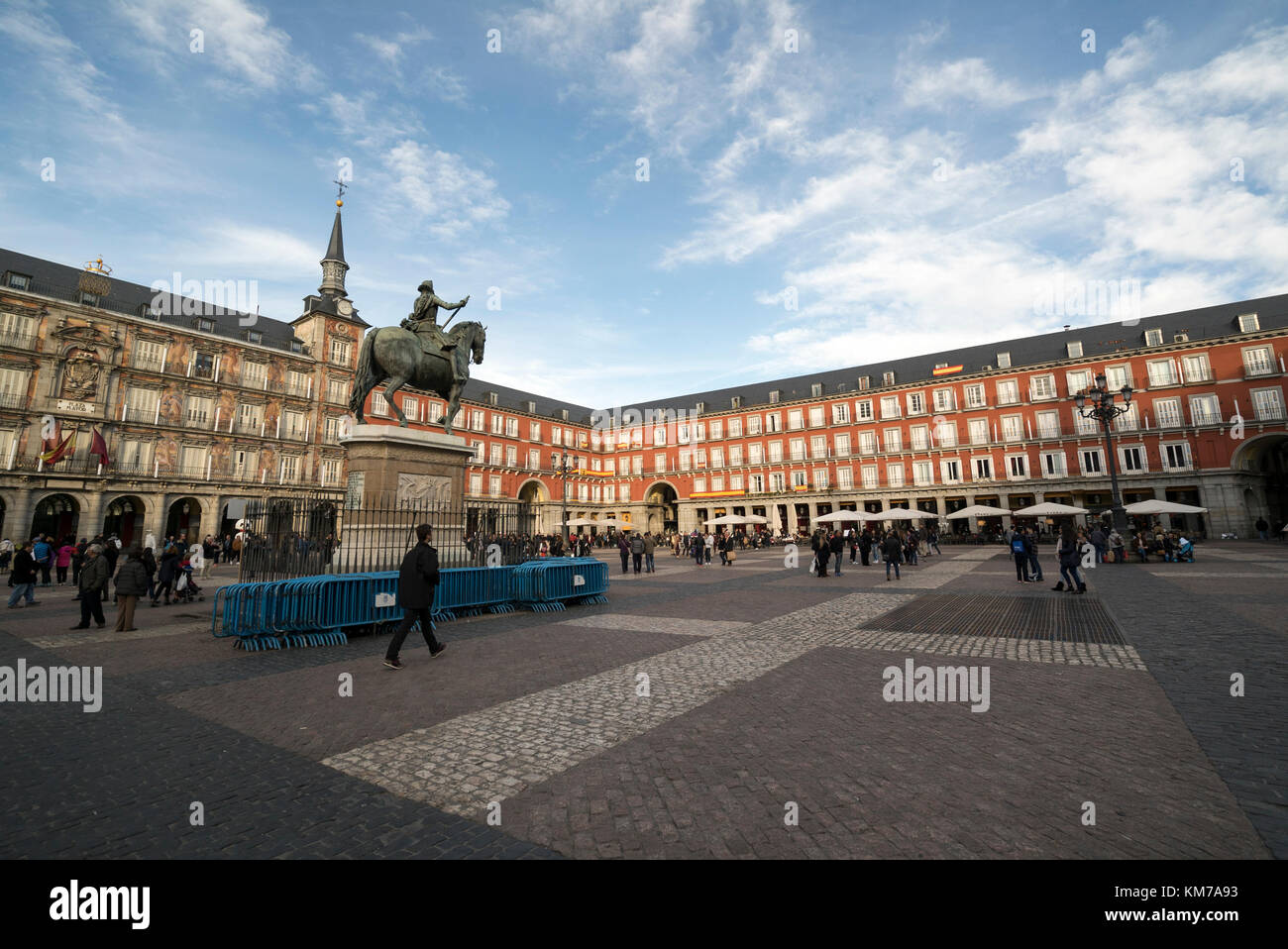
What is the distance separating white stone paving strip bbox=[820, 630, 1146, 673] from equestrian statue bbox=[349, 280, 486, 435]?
8.12 metres

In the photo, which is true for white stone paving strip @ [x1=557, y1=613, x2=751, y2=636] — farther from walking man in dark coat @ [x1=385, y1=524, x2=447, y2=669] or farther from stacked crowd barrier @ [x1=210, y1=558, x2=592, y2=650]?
walking man in dark coat @ [x1=385, y1=524, x2=447, y2=669]

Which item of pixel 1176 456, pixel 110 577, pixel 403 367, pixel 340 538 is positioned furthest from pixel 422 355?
pixel 1176 456

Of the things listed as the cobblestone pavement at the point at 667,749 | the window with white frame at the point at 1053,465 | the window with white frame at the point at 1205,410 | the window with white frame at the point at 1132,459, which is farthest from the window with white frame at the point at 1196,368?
the cobblestone pavement at the point at 667,749

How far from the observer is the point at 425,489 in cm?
1048

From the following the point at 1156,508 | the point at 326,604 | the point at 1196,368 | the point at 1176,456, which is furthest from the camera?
the point at 1176,456

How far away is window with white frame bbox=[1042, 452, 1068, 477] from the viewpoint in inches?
1462

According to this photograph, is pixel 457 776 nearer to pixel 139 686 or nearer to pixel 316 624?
pixel 139 686

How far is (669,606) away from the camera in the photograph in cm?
1139

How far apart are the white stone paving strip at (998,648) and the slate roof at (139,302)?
42.7m

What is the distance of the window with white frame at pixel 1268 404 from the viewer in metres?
31.2

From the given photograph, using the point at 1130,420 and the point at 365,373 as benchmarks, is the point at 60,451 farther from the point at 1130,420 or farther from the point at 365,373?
the point at 1130,420

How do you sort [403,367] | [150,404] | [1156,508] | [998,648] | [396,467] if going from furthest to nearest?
[150,404] → [1156,508] → [403,367] → [396,467] → [998,648]

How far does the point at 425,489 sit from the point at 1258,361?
46.7m

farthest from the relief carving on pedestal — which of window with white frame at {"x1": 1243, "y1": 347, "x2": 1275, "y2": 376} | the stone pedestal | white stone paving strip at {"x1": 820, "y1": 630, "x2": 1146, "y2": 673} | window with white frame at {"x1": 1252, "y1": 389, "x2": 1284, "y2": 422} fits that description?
window with white frame at {"x1": 1243, "y1": 347, "x2": 1275, "y2": 376}
